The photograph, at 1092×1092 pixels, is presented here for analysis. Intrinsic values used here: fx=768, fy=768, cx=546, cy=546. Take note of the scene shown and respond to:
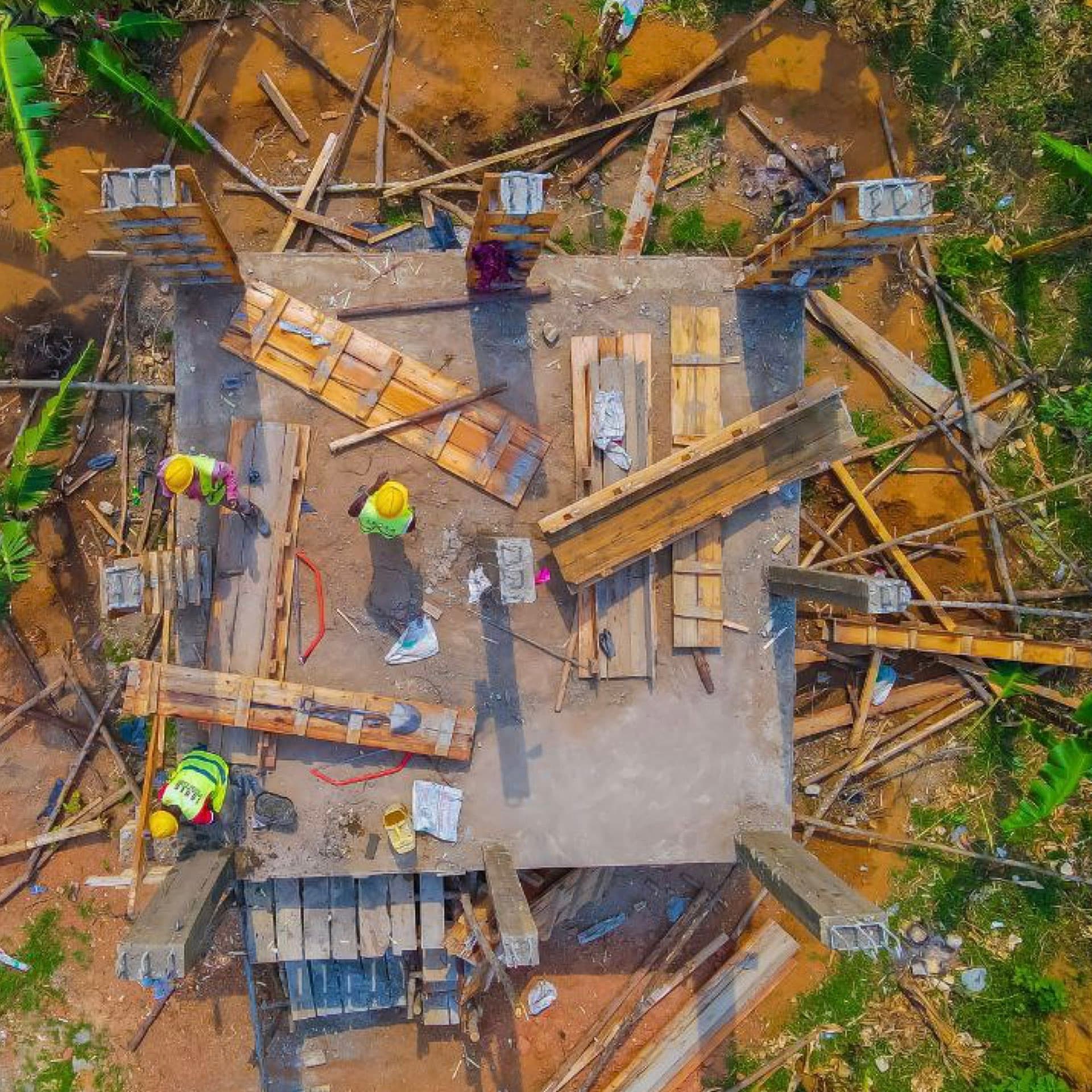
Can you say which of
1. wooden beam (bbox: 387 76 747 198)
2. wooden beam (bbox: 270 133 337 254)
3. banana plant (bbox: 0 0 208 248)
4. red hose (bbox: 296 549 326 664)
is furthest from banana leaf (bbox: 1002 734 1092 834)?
banana plant (bbox: 0 0 208 248)

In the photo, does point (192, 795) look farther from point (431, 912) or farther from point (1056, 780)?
point (1056, 780)

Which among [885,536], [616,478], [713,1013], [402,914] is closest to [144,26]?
[616,478]

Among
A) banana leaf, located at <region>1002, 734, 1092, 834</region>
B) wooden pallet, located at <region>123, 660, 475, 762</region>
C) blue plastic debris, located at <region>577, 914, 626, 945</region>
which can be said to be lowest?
blue plastic debris, located at <region>577, 914, 626, 945</region>

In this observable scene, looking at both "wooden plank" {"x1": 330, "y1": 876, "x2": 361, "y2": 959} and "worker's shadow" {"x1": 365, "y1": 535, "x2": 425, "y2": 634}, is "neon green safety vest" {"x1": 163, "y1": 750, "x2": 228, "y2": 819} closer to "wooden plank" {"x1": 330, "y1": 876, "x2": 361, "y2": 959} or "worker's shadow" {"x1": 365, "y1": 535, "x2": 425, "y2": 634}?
"wooden plank" {"x1": 330, "y1": 876, "x2": 361, "y2": 959}

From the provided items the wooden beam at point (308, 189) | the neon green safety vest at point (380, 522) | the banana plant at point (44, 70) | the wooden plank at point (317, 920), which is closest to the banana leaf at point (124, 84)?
the banana plant at point (44, 70)

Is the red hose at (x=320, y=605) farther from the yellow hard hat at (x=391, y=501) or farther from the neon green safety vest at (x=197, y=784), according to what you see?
the yellow hard hat at (x=391, y=501)
